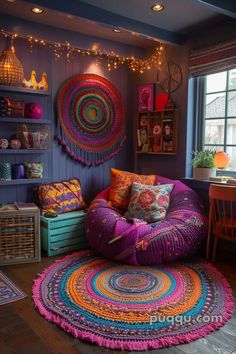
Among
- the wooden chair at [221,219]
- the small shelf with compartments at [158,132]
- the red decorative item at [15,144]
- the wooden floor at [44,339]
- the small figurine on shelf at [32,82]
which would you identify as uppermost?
the small figurine on shelf at [32,82]

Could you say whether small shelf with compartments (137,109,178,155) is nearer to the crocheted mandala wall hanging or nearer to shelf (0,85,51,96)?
the crocheted mandala wall hanging

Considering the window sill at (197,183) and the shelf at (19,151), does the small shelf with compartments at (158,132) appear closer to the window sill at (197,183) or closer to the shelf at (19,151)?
the window sill at (197,183)

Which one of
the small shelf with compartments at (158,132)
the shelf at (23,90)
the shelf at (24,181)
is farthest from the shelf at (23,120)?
the small shelf with compartments at (158,132)

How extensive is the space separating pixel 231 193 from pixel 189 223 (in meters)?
0.48

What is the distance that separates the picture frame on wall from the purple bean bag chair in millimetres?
1479

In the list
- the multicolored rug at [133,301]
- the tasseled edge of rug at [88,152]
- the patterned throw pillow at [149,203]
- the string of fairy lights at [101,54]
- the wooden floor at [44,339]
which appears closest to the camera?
the wooden floor at [44,339]

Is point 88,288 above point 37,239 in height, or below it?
below

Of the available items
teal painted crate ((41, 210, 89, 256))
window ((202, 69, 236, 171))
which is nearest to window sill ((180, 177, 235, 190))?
window ((202, 69, 236, 171))

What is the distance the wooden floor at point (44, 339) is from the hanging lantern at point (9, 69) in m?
2.04

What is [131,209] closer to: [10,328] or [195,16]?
[10,328]

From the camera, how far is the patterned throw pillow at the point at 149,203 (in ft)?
10.8

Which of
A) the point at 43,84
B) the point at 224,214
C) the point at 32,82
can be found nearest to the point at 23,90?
the point at 32,82

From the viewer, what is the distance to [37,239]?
3.10 meters

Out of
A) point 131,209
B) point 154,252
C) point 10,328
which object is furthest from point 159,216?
point 10,328
